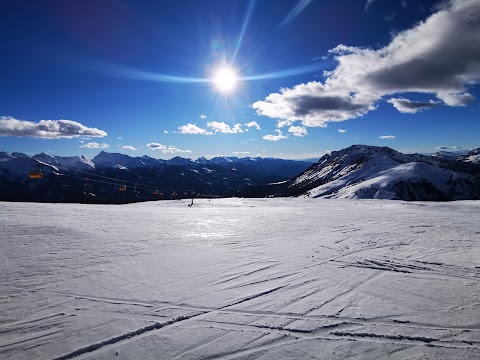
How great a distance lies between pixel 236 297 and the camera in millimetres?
9047

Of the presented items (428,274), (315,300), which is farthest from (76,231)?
(428,274)

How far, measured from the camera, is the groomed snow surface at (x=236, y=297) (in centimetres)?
657

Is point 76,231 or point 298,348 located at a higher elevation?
point 76,231

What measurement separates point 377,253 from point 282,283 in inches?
252

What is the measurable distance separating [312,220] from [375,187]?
121m

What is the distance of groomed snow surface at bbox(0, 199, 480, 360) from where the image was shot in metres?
6.57

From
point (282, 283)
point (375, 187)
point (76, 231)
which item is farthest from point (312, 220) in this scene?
point (375, 187)

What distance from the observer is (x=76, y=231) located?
17469mm

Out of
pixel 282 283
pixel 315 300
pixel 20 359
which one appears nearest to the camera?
pixel 20 359

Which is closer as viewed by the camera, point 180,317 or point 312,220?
point 180,317

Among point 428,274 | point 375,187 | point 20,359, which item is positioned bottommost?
Answer: point 20,359

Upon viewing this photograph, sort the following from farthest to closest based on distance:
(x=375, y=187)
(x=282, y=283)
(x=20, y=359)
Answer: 1. (x=375, y=187)
2. (x=282, y=283)
3. (x=20, y=359)

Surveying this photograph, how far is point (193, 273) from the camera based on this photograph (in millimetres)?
11188

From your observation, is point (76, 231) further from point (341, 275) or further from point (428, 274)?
point (428, 274)
